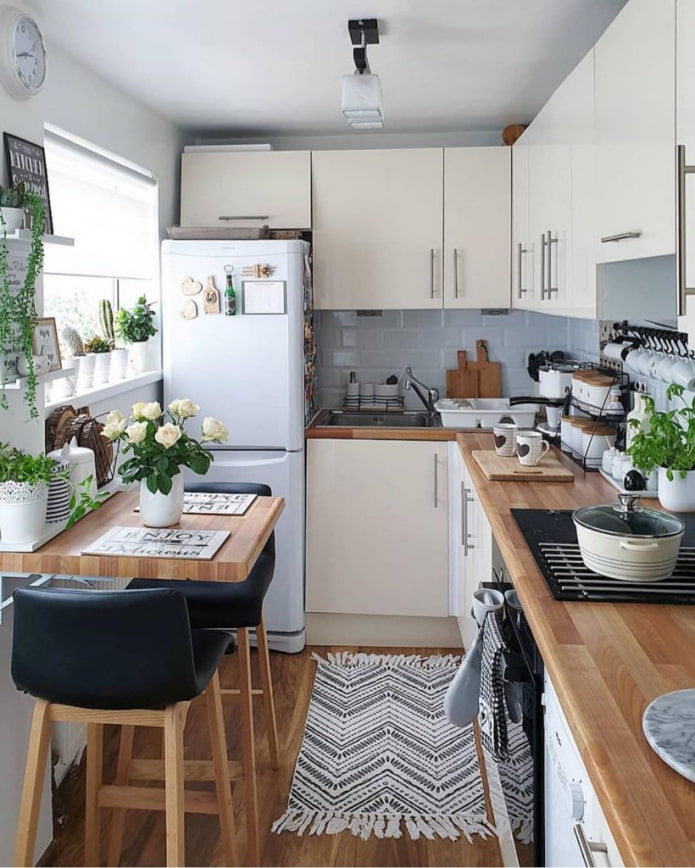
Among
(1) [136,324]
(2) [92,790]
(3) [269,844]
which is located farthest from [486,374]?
(2) [92,790]

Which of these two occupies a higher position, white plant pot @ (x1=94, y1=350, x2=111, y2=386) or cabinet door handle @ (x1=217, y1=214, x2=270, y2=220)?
cabinet door handle @ (x1=217, y1=214, x2=270, y2=220)

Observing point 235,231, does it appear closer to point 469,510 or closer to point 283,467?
point 283,467

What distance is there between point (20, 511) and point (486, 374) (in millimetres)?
2801

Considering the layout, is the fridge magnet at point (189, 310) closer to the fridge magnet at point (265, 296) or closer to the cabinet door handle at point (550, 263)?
the fridge magnet at point (265, 296)

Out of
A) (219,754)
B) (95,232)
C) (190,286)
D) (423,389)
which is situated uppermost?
(95,232)

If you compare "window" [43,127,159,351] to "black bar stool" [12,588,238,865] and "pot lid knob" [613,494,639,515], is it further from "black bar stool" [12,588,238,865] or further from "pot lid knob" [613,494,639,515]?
"pot lid knob" [613,494,639,515]

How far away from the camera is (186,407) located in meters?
2.33

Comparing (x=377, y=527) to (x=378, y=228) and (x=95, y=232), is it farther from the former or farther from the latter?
(x=95, y=232)

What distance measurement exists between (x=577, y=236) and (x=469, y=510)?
1.16 m

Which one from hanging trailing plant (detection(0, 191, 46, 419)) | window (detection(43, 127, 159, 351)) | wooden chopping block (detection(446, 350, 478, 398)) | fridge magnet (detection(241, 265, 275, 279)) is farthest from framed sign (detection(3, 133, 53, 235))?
wooden chopping block (detection(446, 350, 478, 398))

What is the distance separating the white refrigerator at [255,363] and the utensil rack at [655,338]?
1.33 m

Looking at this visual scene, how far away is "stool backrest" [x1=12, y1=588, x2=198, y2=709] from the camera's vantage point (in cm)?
175

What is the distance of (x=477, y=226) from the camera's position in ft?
12.8

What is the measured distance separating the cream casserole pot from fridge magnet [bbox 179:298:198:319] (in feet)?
7.58
